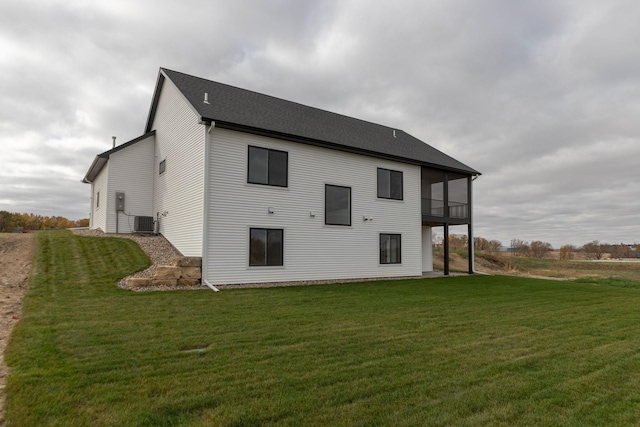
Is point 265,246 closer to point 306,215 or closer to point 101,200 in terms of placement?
point 306,215

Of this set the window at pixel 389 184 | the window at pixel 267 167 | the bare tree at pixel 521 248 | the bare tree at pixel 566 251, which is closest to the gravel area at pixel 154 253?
the window at pixel 267 167

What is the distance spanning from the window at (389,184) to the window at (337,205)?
1.81 m

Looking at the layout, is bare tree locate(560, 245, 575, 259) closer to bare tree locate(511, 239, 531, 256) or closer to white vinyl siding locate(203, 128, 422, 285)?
bare tree locate(511, 239, 531, 256)

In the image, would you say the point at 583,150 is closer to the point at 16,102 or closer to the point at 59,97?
the point at 59,97

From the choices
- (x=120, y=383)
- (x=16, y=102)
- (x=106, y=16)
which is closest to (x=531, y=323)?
(x=120, y=383)

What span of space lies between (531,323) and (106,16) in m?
13.5

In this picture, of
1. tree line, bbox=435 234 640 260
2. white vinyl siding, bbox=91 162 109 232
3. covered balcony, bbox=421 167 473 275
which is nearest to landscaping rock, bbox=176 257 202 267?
white vinyl siding, bbox=91 162 109 232

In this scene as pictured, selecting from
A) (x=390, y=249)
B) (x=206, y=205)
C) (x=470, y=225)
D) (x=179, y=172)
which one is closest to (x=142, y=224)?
(x=179, y=172)

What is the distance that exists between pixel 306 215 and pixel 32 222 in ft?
146

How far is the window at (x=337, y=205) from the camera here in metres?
13.4

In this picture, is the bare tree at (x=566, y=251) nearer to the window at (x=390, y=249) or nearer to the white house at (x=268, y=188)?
the white house at (x=268, y=188)

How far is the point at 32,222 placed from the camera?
42.3 m

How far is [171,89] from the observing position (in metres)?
14.3

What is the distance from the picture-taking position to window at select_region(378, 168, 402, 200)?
15039 millimetres
